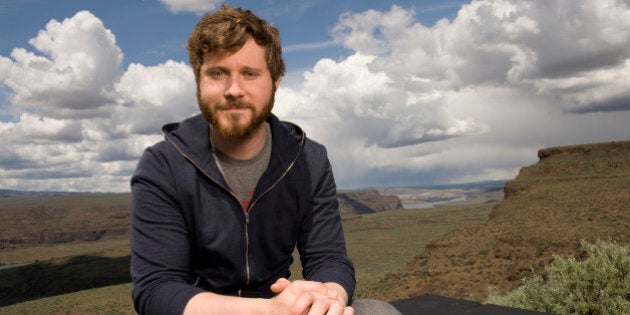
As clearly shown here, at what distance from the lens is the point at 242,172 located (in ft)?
8.71

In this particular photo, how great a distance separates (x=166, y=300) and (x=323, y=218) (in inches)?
41.3

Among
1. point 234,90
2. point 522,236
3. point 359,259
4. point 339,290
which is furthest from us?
point 359,259

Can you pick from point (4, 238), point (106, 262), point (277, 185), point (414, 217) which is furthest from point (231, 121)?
point (4, 238)

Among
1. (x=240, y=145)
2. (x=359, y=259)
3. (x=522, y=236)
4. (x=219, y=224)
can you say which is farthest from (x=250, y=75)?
(x=359, y=259)

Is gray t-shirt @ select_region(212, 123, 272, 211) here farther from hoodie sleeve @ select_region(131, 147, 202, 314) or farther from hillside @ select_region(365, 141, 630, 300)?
hillside @ select_region(365, 141, 630, 300)

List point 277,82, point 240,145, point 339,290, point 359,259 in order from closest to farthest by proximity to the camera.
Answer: point 339,290, point 240,145, point 277,82, point 359,259

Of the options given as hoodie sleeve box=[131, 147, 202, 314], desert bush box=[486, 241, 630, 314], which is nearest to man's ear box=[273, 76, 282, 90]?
hoodie sleeve box=[131, 147, 202, 314]

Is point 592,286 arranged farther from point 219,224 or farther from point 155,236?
point 155,236

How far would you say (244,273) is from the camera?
257 cm

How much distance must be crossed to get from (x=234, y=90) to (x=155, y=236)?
82 cm

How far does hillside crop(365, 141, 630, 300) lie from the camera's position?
22.8 metres

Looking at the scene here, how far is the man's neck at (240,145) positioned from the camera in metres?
2.62

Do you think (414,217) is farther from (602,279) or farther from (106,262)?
(602,279)

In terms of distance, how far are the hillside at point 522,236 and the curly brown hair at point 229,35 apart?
2007 cm
